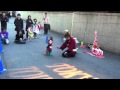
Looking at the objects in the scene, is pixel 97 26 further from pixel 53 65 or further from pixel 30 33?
pixel 53 65

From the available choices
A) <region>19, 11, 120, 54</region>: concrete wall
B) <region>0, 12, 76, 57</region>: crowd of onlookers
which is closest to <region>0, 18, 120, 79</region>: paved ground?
<region>0, 12, 76, 57</region>: crowd of onlookers

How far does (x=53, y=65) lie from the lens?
9.92m

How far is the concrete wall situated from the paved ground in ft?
2.82

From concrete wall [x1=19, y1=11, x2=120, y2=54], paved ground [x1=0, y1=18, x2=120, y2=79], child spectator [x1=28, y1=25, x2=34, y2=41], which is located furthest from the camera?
child spectator [x1=28, y1=25, x2=34, y2=41]

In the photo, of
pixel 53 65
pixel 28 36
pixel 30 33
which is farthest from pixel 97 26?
pixel 53 65

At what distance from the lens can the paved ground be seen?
855 centimetres

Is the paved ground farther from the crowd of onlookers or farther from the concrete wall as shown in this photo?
the concrete wall

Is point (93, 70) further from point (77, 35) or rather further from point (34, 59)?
point (77, 35)

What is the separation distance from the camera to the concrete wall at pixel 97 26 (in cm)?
1307

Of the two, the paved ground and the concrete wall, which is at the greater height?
the concrete wall

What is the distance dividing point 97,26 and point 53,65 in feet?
18.2

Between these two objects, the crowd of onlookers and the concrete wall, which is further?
the concrete wall
